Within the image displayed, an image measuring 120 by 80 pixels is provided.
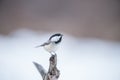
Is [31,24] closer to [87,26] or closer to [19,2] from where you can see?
[19,2]

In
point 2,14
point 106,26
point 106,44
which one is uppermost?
point 2,14

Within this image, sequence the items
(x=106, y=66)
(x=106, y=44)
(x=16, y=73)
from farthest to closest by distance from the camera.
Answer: (x=106, y=44)
(x=106, y=66)
(x=16, y=73)

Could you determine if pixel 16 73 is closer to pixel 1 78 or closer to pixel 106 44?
pixel 1 78

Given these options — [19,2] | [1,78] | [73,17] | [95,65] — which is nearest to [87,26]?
[73,17]

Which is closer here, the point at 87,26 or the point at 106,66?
the point at 106,66

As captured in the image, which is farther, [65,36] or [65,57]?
[65,36]

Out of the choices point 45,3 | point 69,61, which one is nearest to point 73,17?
point 45,3

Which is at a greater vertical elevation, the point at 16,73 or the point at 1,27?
the point at 1,27

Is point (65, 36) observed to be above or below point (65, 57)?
above

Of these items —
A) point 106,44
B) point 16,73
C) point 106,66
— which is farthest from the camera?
point 106,44
